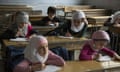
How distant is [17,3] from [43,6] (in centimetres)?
104

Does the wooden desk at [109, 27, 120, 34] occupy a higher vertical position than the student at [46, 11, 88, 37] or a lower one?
lower

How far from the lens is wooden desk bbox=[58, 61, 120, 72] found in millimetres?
2232

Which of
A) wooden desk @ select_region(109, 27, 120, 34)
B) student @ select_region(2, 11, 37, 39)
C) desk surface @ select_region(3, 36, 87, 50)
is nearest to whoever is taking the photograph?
desk surface @ select_region(3, 36, 87, 50)

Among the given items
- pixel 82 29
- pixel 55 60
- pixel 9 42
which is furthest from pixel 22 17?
pixel 55 60

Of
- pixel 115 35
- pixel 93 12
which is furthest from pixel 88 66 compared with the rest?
pixel 93 12

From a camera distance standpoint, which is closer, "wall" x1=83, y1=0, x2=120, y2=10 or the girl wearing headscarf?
the girl wearing headscarf

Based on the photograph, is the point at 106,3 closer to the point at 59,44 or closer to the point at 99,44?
the point at 59,44

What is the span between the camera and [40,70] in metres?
2.15

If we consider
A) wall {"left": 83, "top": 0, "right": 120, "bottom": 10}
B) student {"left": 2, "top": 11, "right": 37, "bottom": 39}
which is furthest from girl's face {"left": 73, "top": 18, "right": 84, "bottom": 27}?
wall {"left": 83, "top": 0, "right": 120, "bottom": 10}

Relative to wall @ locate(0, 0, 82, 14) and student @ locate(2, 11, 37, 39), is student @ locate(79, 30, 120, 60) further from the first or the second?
wall @ locate(0, 0, 82, 14)

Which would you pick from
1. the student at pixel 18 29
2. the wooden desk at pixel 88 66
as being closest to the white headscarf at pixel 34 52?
the wooden desk at pixel 88 66

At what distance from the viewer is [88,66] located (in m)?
2.34

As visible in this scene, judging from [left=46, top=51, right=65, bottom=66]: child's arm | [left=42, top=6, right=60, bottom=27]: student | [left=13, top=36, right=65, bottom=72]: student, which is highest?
[left=13, top=36, right=65, bottom=72]: student

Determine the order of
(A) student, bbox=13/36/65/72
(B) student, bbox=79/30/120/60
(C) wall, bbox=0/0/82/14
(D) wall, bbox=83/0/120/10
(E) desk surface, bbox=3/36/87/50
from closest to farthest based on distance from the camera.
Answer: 1. (A) student, bbox=13/36/65/72
2. (B) student, bbox=79/30/120/60
3. (E) desk surface, bbox=3/36/87/50
4. (D) wall, bbox=83/0/120/10
5. (C) wall, bbox=0/0/82/14
